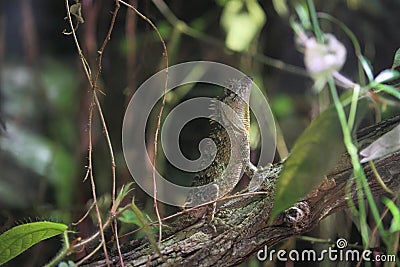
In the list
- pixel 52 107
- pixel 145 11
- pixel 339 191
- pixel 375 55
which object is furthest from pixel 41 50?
pixel 339 191

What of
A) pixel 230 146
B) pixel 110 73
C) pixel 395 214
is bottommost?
pixel 395 214

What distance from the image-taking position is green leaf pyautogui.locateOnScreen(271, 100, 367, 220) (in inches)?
21.5

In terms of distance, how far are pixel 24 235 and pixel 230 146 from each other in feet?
0.93

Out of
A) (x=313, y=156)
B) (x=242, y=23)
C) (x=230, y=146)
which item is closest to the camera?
(x=313, y=156)

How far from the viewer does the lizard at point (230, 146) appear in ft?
2.45

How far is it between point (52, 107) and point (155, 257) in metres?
0.99

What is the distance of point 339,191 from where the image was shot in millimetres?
653

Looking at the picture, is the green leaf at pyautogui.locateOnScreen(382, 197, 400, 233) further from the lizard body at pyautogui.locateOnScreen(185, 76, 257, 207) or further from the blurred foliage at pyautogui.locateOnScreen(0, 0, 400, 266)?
the blurred foliage at pyautogui.locateOnScreen(0, 0, 400, 266)

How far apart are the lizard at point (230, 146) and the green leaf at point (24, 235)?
19 cm

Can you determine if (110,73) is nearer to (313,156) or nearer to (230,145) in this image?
(230,145)

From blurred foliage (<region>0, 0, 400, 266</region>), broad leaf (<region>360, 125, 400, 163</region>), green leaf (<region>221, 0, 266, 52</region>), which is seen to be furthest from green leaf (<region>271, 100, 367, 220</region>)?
green leaf (<region>221, 0, 266, 52</region>)

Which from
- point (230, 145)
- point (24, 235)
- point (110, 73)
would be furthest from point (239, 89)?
point (110, 73)

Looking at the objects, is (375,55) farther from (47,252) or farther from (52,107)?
(52,107)

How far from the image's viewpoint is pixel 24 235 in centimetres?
64
